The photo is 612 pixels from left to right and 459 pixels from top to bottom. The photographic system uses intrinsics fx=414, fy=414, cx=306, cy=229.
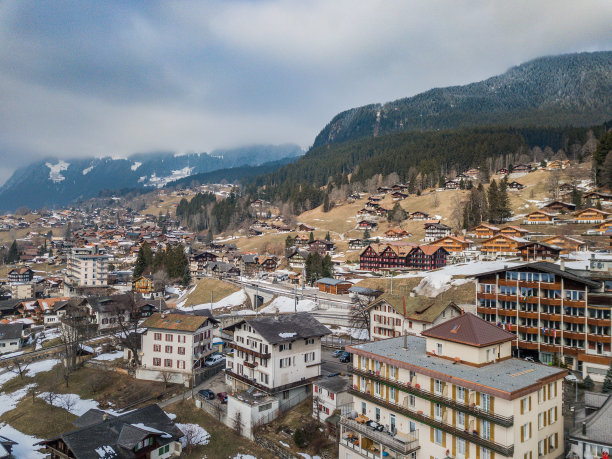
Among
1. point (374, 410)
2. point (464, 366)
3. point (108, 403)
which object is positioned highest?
point (464, 366)

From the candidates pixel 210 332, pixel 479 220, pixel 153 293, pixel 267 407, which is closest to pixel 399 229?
pixel 479 220

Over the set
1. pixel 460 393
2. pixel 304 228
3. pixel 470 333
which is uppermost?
pixel 470 333

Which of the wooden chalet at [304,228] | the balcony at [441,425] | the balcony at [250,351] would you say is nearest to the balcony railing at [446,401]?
the balcony at [441,425]

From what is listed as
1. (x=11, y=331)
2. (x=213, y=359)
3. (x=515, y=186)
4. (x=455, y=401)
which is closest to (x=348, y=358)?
(x=213, y=359)

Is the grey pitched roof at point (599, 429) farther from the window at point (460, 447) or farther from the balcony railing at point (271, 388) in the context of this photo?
the balcony railing at point (271, 388)

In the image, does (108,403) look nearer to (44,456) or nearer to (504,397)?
(44,456)

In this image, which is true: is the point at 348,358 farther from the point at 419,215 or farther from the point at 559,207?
the point at 419,215
